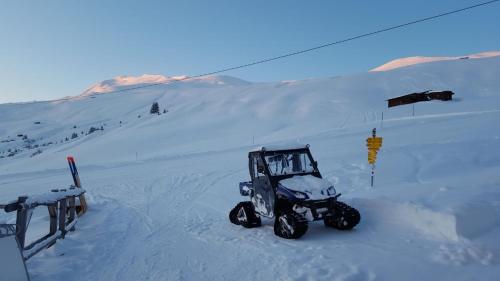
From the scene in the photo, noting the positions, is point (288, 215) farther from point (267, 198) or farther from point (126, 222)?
point (126, 222)

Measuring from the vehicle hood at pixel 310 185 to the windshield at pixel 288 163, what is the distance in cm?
35

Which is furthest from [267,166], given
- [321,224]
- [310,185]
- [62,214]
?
[62,214]

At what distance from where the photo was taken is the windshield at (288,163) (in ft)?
29.3

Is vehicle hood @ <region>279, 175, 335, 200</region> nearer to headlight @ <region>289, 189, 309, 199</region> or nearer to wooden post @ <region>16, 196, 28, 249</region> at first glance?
headlight @ <region>289, 189, 309, 199</region>

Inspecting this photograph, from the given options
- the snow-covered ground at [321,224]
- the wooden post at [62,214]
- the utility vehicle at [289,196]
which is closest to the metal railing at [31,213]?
the wooden post at [62,214]

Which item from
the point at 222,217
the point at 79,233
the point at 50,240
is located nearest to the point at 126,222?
the point at 79,233

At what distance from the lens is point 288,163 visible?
912 centimetres

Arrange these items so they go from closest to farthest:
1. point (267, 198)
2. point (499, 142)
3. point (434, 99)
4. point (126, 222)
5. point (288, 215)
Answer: point (288, 215) → point (267, 198) → point (126, 222) → point (499, 142) → point (434, 99)

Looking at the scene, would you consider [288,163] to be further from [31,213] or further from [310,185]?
[31,213]

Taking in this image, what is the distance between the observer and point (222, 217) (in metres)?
10.9

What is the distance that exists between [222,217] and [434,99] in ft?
168

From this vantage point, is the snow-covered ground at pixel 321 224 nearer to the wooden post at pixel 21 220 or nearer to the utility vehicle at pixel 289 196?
the utility vehicle at pixel 289 196

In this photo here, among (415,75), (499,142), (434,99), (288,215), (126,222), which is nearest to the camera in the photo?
(288,215)

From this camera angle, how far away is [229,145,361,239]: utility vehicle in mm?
7930
